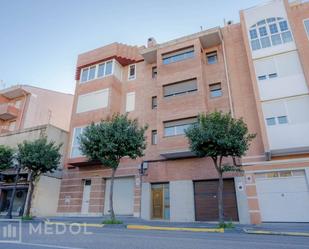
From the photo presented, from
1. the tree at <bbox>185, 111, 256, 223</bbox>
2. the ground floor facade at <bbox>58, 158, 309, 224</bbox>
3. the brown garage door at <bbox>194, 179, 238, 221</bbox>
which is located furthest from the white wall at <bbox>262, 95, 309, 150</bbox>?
the brown garage door at <bbox>194, 179, 238, 221</bbox>

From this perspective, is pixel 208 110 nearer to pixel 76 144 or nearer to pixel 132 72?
pixel 132 72

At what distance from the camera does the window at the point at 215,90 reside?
680 inches

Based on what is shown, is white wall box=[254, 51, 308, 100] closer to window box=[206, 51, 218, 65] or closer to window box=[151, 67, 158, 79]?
window box=[206, 51, 218, 65]

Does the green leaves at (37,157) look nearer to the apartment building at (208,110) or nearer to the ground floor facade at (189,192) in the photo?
the apartment building at (208,110)

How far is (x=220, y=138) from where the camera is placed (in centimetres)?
1186

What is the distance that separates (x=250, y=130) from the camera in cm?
1510

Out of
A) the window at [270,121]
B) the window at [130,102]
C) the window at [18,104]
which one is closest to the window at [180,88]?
the window at [130,102]

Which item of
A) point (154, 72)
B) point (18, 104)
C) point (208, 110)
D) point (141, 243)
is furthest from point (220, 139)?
point (18, 104)

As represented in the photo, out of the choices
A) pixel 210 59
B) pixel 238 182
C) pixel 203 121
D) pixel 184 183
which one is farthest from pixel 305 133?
pixel 210 59

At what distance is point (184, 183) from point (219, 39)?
38.2 ft

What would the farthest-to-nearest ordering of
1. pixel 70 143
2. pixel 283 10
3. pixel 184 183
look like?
pixel 70 143 < pixel 283 10 < pixel 184 183

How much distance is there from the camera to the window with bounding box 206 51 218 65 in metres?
18.6

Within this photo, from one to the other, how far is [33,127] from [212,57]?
56.9ft

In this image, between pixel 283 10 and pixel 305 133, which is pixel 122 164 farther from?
pixel 283 10
